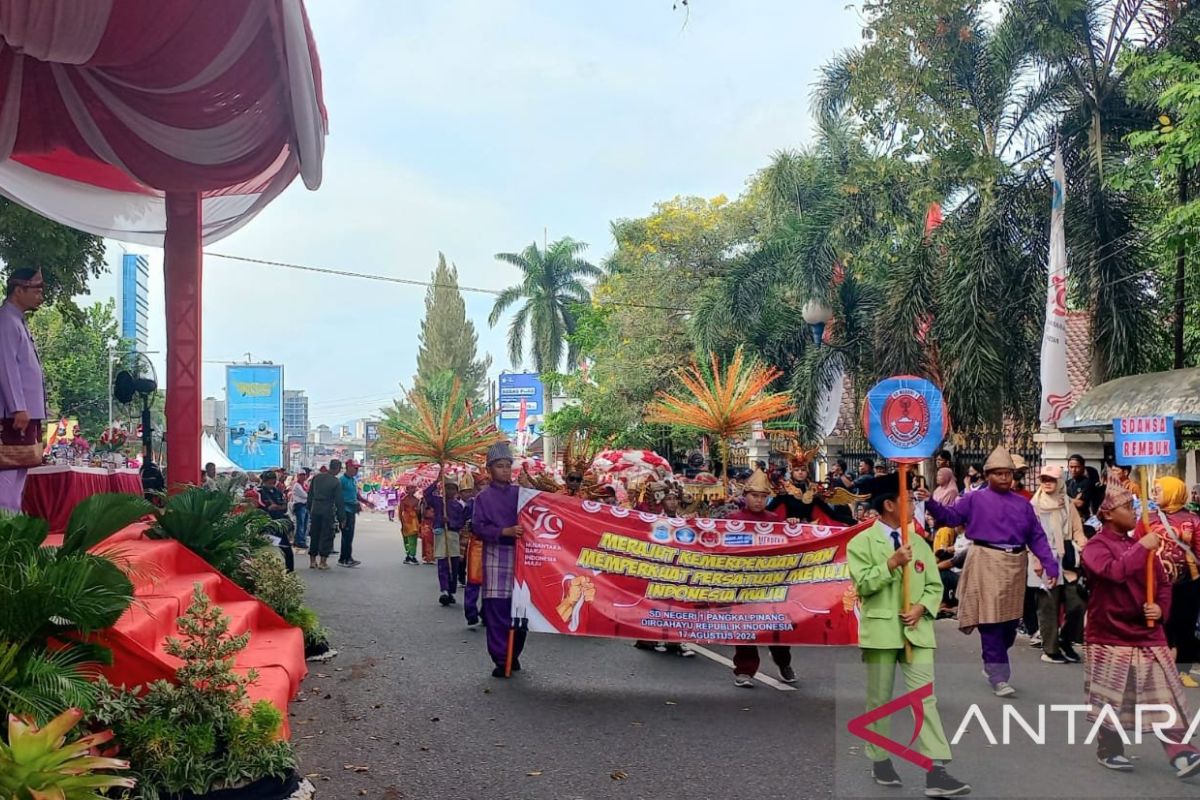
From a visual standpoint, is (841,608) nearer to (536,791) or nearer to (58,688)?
(536,791)

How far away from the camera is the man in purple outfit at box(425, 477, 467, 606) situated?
544 inches

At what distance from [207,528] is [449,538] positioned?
19.3 feet

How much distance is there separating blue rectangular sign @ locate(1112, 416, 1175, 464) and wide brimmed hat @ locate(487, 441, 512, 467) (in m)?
4.89

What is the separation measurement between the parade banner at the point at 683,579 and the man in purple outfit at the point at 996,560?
90cm

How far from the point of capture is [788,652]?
870 centimetres

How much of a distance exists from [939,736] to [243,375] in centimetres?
4337

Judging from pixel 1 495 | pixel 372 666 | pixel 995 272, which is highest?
pixel 995 272

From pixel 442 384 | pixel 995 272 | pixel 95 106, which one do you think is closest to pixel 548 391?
pixel 442 384

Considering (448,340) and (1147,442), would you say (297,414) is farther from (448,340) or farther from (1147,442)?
(1147,442)

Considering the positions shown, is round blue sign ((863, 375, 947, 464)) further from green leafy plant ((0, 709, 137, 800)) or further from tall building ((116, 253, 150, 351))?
tall building ((116, 253, 150, 351))

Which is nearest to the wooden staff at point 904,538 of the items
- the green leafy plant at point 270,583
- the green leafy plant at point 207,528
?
the green leafy plant at point 270,583

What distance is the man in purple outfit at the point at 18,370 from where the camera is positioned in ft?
23.7

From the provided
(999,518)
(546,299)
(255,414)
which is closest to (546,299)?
(546,299)

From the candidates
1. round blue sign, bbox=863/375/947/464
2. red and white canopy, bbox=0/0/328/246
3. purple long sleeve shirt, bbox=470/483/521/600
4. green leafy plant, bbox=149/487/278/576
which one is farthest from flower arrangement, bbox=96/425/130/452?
round blue sign, bbox=863/375/947/464
